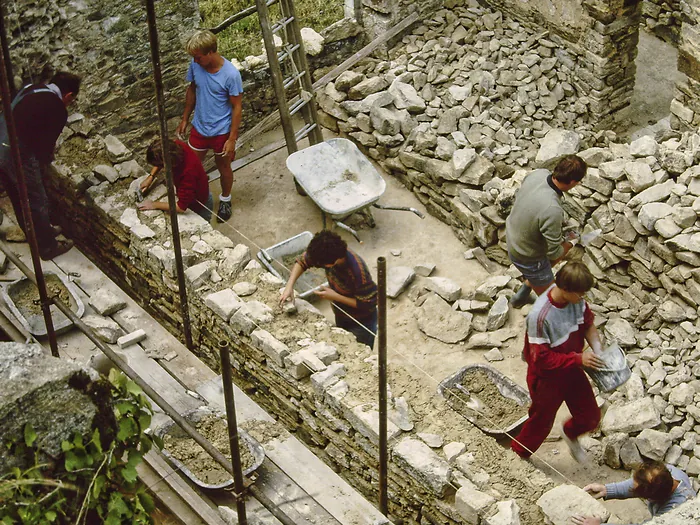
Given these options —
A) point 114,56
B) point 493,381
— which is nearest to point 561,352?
point 493,381

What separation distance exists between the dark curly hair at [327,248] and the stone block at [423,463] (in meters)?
1.25

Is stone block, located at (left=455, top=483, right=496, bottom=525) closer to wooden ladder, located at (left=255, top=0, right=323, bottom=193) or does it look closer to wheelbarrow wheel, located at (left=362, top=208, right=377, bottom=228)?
wheelbarrow wheel, located at (left=362, top=208, right=377, bottom=228)

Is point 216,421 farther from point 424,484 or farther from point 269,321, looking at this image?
point 424,484

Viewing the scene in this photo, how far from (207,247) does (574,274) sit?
8.97ft

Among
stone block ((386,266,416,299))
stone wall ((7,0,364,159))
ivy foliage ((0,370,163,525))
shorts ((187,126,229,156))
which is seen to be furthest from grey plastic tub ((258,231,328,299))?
ivy foliage ((0,370,163,525))

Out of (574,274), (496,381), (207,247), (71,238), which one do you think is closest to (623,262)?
(496,381)

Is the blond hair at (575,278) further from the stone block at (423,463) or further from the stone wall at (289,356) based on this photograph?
the stone block at (423,463)

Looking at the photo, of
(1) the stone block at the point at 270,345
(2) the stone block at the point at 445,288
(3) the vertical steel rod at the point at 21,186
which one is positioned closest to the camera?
(3) the vertical steel rod at the point at 21,186

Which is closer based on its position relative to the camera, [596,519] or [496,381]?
[596,519]

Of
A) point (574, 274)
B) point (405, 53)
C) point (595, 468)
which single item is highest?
point (574, 274)

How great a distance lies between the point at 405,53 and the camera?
1016cm

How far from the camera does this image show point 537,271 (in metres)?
7.20

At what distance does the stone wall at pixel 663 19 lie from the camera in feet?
35.0

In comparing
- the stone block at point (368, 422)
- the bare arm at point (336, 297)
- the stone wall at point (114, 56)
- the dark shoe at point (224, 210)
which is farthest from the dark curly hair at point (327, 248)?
the stone wall at point (114, 56)
